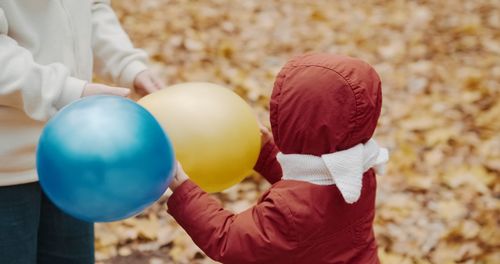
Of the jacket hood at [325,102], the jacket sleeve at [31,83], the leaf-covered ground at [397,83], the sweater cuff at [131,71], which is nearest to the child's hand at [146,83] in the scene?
the sweater cuff at [131,71]

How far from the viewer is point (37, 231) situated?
2.34 metres

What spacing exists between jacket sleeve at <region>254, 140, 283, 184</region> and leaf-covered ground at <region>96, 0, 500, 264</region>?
52.4 inches

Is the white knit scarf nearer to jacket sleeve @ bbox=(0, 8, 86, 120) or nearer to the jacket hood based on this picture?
the jacket hood

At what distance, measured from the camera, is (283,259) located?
6.86ft

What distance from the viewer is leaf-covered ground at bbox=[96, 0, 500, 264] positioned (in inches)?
151

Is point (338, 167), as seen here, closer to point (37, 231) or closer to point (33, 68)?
point (33, 68)

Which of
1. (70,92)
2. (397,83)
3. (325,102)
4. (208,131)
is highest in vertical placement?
(325,102)

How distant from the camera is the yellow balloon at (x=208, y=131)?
2.21 meters

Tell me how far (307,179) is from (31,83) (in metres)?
0.82

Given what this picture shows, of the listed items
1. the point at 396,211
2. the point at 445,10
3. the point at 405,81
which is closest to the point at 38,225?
the point at 396,211

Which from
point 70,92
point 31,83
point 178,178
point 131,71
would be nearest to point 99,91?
point 70,92

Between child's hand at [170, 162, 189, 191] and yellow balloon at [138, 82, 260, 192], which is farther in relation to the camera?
yellow balloon at [138, 82, 260, 192]

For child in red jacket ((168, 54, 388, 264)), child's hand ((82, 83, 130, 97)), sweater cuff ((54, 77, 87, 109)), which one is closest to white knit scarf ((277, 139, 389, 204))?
child in red jacket ((168, 54, 388, 264))

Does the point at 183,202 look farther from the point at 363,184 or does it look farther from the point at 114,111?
the point at 363,184
